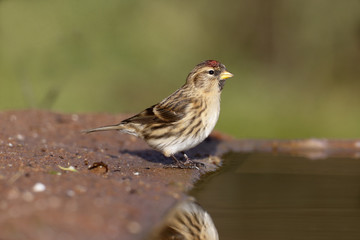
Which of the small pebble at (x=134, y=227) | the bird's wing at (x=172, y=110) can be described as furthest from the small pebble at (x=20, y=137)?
the small pebble at (x=134, y=227)

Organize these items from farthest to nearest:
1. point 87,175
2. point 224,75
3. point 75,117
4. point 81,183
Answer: point 75,117 → point 224,75 → point 87,175 → point 81,183

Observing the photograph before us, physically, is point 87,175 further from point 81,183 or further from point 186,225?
point 186,225

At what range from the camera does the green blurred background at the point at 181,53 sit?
12.8m

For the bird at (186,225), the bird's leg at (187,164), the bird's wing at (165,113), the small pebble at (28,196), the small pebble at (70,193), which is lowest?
the bird's leg at (187,164)

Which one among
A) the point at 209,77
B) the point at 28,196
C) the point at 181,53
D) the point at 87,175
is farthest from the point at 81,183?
the point at 181,53

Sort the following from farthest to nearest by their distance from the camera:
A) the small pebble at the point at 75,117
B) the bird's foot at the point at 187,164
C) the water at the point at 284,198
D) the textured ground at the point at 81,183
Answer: the small pebble at the point at 75,117 < the bird's foot at the point at 187,164 < the water at the point at 284,198 < the textured ground at the point at 81,183

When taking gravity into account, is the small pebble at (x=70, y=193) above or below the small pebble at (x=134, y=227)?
below

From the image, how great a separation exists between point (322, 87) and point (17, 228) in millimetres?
10097

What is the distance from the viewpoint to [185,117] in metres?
6.94

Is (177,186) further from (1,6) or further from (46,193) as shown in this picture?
(1,6)

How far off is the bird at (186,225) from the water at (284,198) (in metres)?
0.07

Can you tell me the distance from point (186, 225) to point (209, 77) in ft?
9.31

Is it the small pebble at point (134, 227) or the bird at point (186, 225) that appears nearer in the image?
the small pebble at point (134, 227)

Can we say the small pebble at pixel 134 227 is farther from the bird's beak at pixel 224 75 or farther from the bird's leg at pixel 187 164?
the bird's beak at pixel 224 75
